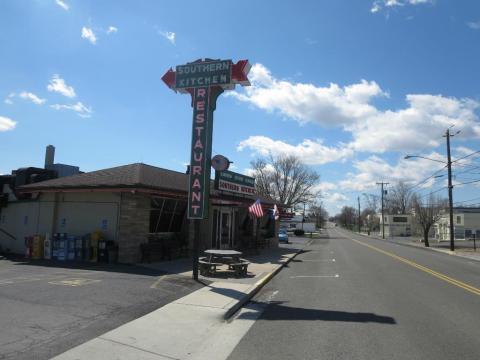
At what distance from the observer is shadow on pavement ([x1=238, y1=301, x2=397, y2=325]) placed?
9.01m

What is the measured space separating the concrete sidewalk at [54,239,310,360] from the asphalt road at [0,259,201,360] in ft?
0.95

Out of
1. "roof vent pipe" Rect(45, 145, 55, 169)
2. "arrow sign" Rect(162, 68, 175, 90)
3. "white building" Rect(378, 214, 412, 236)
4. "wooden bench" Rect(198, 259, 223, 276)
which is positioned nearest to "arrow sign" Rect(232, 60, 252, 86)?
"arrow sign" Rect(162, 68, 175, 90)

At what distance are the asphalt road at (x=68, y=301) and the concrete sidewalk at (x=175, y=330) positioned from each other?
29 cm

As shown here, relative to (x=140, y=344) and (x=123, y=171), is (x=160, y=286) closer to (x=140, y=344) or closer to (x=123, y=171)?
(x=140, y=344)

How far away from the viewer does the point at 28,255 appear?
18688 mm

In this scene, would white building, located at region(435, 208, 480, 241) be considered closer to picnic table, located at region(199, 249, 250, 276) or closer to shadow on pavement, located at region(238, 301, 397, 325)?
picnic table, located at region(199, 249, 250, 276)

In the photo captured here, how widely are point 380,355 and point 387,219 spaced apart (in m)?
115

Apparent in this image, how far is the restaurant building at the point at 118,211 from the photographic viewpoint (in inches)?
682

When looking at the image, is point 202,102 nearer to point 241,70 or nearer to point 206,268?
point 241,70

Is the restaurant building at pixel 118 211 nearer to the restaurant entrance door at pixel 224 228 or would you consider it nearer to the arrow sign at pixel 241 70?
the restaurant entrance door at pixel 224 228

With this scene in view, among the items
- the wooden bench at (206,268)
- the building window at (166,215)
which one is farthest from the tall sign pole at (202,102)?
the building window at (166,215)

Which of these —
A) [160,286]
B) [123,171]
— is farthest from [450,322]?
[123,171]

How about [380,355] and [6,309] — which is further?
[6,309]

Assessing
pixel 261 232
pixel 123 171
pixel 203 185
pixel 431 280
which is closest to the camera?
pixel 203 185
